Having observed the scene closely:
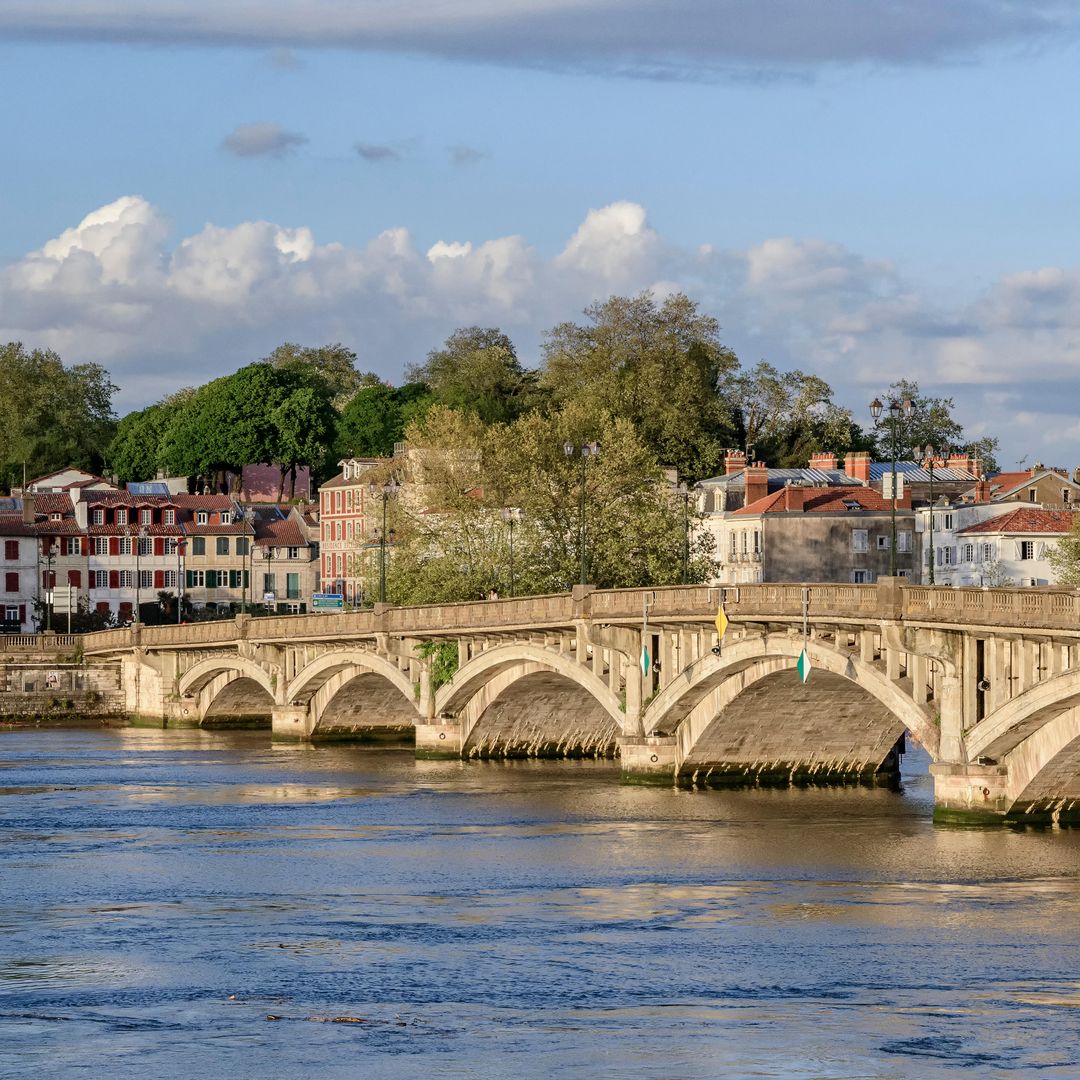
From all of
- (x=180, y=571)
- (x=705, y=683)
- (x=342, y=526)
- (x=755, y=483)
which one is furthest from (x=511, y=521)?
(x=342, y=526)

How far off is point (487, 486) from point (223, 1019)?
242 ft

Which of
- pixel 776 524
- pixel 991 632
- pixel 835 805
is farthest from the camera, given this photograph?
pixel 776 524

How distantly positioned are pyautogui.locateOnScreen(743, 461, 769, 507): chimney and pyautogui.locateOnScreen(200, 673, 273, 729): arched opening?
114 feet

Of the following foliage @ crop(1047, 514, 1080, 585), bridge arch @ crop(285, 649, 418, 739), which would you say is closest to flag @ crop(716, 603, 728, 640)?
bridge arch @ crop(285, 649, 418, 739)

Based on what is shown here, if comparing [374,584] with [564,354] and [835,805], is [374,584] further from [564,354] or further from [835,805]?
[564,354]

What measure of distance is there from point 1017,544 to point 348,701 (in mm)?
42533

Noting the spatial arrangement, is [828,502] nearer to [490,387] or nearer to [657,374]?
[657,374]

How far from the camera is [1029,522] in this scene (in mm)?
133250

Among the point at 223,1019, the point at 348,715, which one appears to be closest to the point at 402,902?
the point at 223,1019

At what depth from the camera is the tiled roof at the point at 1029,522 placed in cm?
13275

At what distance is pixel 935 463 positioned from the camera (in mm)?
154375

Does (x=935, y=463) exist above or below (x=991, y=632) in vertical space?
above

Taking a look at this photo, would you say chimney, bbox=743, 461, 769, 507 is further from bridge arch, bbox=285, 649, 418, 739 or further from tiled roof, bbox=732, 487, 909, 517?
bridge arch, bbox=285, 649, 418, 739

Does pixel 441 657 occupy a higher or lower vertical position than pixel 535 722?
higher
